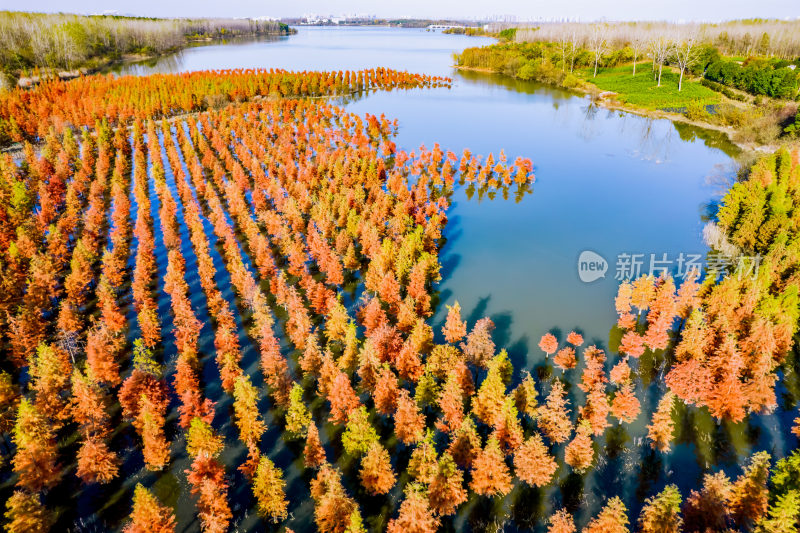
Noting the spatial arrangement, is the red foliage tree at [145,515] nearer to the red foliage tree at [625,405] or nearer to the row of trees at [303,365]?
the row of trees at [303,365]

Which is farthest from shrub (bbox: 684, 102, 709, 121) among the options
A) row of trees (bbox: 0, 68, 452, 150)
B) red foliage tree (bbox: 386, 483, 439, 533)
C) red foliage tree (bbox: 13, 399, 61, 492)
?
red foliage tree (bbox: 13, 399, 61, 492)

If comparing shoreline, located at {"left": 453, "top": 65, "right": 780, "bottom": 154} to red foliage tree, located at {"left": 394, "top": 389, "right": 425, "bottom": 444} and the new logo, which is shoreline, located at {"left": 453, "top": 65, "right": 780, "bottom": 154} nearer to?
the new logo

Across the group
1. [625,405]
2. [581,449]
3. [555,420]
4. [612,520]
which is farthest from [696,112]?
[612,520]

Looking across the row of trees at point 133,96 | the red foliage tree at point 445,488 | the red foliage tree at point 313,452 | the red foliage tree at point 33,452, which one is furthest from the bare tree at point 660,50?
the red foliage tree at point 33,452

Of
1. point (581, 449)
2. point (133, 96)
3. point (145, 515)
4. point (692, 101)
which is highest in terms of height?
point (133, 96)

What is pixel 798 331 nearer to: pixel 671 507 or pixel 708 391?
pixel 708 391

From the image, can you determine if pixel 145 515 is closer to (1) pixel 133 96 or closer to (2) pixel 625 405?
(2) pixel 625 405
